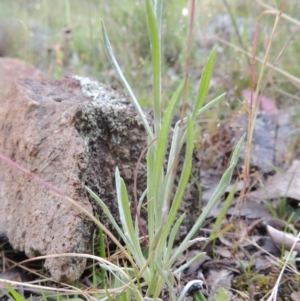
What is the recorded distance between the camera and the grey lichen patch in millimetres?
1140

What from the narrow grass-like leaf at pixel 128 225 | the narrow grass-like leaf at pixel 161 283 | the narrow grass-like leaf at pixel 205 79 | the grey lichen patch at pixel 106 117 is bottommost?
the narrow grass-like leaf at pixel 161 283

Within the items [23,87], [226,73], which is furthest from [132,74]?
[23,87]

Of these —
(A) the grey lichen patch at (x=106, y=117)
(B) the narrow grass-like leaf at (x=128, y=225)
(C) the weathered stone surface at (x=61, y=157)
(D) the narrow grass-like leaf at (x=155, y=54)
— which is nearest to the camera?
(D) the narrow grass-like leaf at (x=155, y=54)

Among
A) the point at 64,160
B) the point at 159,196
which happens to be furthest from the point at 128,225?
the point at 64,160

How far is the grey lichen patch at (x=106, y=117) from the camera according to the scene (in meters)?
1.14

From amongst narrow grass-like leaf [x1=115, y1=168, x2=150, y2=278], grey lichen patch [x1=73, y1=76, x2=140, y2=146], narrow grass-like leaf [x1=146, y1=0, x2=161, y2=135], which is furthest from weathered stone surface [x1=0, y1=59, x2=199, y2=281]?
narrow grass-like leaf [x1=146, y1=0, x2=161, y2=135]

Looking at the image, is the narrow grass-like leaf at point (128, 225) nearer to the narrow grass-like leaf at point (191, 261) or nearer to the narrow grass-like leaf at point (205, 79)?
the narrow grass-like leaf at point (191, 261)

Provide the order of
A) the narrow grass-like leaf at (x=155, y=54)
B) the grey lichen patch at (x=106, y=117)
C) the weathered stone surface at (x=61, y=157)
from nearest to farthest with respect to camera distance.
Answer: the narrow grass-like leaf at (x=155, y=54), the weathered stone surface at (x=61, y=157), the grey lichen patch at (x=106, y=117)

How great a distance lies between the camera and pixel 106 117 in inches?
46.4

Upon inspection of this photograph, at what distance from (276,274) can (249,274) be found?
0.25ft

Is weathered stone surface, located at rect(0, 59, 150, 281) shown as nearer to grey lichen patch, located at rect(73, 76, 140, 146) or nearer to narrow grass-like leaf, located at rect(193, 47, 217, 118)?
grey lichen patch, located at rect(73, 76, 140, 146)

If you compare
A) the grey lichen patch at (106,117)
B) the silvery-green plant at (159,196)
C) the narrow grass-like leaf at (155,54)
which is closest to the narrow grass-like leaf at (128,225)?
the silvery-green plant at (159,196)

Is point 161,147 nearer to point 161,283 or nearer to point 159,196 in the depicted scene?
point 159,196

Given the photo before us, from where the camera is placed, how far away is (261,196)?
1.50 metres
